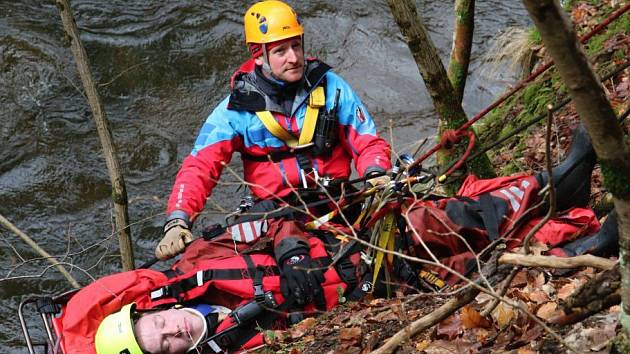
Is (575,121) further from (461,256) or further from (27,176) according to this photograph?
(27,176)

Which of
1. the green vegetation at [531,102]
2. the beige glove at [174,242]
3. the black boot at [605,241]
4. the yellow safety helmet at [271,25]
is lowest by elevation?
the black boot at [605,241]

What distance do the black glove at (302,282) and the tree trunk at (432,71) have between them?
3.90 feet

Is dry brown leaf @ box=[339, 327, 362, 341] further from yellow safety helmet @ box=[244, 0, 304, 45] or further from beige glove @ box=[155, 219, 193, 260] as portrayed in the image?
yellow safety helmet @ box=[244, 0, 304, 45]

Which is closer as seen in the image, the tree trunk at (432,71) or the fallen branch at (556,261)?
the fallen branch at (556,261)

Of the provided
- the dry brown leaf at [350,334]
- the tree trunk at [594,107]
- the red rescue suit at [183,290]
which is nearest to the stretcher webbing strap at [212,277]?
the red rescue suit at [183,290]

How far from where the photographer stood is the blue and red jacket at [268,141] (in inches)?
212

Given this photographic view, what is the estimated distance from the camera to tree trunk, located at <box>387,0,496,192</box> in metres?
4.93

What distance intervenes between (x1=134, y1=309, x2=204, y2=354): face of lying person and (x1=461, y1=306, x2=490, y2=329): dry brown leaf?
2.00 metres

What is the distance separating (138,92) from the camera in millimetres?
10328

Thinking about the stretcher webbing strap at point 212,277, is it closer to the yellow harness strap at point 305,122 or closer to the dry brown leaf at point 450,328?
the yellow harness strap at point 305,122

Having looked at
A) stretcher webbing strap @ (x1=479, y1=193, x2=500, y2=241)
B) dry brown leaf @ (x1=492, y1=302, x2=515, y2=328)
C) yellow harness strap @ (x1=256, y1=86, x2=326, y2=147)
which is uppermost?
yellow harness strap @ (x1=256, y1=86, x2=326, y2=147)

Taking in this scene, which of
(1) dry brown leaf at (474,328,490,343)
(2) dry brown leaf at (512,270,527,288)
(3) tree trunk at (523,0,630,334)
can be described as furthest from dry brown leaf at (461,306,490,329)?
(3) tree trunk at (523,0,630,334)

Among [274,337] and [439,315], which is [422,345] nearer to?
[439,315]

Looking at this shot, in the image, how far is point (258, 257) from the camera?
16.8ft
